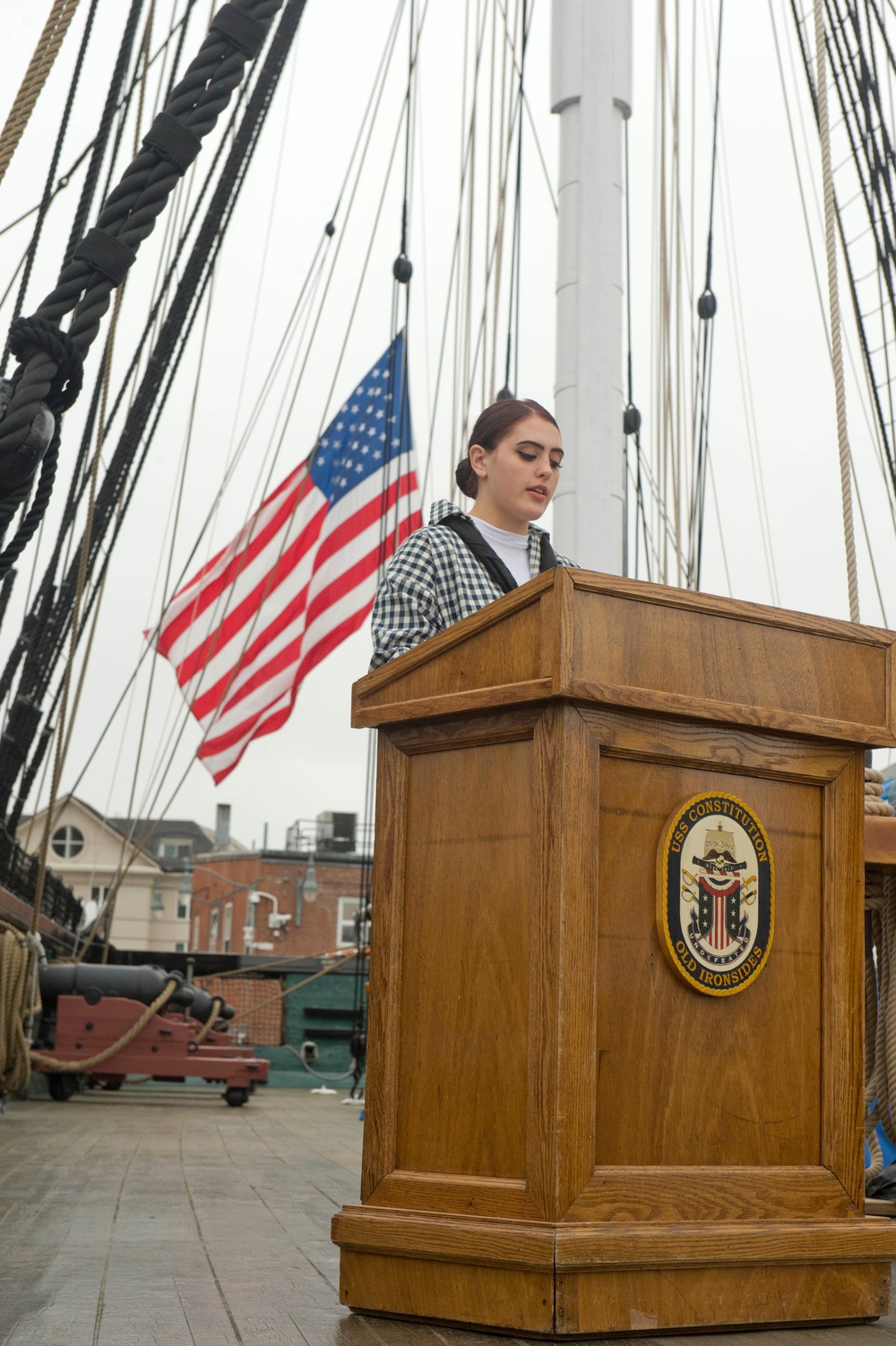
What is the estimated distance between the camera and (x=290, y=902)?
126 feet

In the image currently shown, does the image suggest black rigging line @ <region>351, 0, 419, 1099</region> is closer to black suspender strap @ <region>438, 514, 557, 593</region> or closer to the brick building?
black suspender strap @ <region>438, 514, 557, 593</region>

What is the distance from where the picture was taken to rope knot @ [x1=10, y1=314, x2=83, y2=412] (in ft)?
6.31

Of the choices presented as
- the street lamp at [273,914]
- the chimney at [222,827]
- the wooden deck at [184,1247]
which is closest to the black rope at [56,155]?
the wooden deck at [184,1247]

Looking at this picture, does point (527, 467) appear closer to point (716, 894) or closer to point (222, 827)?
point (716, 894)

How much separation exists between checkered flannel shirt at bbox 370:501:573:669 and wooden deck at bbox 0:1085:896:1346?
1.00 m

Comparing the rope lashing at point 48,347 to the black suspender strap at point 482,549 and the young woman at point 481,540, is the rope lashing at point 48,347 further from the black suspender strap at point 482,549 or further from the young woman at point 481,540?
the black suspender strap at point 482,549

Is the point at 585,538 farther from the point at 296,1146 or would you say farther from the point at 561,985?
the point at 561,985

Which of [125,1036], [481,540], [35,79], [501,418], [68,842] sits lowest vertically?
[125,1036]

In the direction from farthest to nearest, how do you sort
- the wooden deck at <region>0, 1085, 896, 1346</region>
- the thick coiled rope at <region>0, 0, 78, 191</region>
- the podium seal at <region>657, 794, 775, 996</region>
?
the thick coiled rope at <region>0, 0, 78, 191</region> → the podium seal at <region>657, 794, 775, 996</region> → the wooden deck at <region>0, 1085, 896, 1346</region>

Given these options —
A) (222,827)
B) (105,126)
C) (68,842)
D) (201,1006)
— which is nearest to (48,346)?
(105,126)

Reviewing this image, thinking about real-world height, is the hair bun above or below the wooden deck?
above

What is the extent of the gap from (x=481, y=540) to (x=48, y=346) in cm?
83

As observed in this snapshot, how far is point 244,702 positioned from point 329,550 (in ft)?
4.39

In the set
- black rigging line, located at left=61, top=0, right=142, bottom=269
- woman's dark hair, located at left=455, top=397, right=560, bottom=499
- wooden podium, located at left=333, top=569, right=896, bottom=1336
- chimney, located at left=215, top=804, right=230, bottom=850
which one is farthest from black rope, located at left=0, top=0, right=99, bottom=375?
chimney, located at left=215, top=804, right=230, bottom=850
